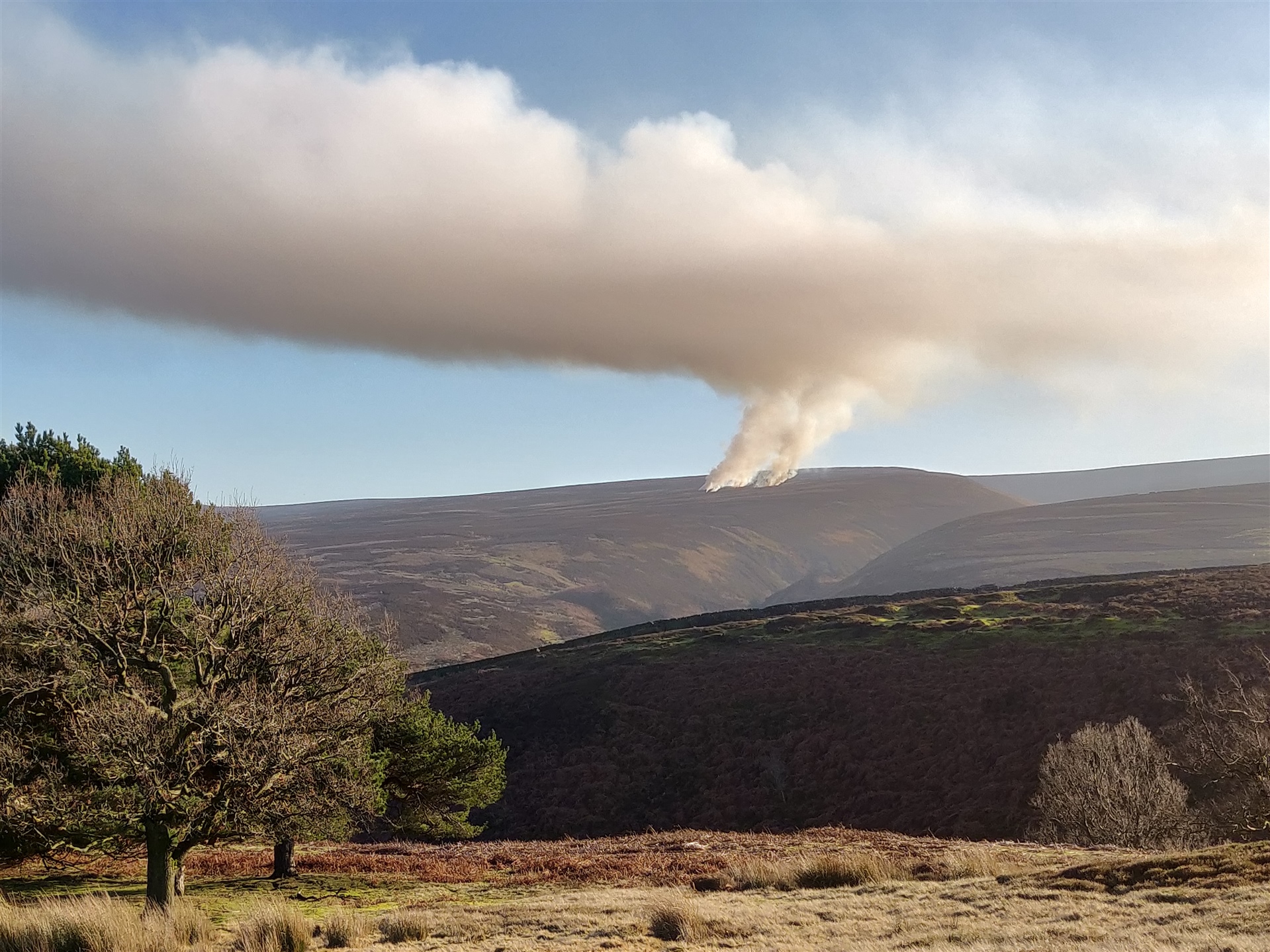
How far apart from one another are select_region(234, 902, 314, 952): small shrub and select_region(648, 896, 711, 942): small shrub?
7078 mm

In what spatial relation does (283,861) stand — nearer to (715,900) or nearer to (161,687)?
(161,687)

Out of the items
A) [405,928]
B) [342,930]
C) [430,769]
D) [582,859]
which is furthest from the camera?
[582,859]

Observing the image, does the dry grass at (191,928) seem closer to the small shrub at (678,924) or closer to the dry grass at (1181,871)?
the small shrub at (678,924)

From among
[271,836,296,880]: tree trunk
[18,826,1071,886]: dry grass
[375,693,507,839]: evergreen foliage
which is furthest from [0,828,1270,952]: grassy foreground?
[375,693,507,839]: evergreen foliage

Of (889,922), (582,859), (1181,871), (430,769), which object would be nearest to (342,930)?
(889,922)

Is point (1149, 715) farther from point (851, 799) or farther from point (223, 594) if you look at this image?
point (223, 594)

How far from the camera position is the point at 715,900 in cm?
2238

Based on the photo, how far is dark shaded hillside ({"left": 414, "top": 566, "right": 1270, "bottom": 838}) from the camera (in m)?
58.8

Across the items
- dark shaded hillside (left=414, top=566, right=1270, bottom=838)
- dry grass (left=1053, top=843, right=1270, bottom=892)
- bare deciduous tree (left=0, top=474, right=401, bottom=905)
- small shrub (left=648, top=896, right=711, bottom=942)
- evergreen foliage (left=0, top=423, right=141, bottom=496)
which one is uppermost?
evergreen foliage (left=0, top=423, right=141, bottom=496)

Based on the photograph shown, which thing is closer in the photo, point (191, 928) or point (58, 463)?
point (191, 928)

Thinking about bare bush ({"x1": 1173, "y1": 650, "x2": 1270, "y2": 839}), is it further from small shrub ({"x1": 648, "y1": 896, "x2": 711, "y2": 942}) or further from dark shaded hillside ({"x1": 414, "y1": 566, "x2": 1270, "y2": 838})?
small shrub ({"x1": 648, "y1": 896, "x2": 711, "y2": 942})

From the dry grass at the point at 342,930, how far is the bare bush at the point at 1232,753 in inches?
1180

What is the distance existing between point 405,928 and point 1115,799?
34374 millimetres

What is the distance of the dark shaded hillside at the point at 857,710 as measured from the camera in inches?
2313
